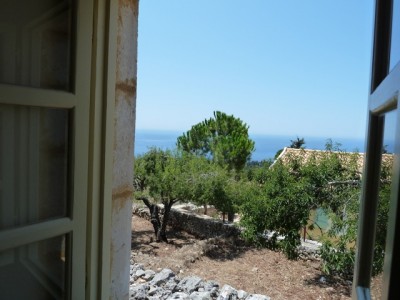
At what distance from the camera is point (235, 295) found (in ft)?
14.1

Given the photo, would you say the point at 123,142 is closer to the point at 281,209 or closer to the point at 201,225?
the point at 281,209

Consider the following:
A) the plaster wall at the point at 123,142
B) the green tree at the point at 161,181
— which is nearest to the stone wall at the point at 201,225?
the green tree at the point at 161,181

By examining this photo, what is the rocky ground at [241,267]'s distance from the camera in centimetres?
505

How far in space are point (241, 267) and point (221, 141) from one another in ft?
16.7

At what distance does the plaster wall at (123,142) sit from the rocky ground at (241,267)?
4430mm

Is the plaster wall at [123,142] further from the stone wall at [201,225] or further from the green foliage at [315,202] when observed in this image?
the stone wall at [201,225]

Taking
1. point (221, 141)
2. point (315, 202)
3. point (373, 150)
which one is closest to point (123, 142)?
point (373, 150)

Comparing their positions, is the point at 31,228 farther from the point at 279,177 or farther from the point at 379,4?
the point at 279,177

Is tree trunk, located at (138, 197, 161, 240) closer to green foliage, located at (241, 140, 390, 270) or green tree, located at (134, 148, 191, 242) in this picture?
green tree, located at (134, 148, 191, 242)

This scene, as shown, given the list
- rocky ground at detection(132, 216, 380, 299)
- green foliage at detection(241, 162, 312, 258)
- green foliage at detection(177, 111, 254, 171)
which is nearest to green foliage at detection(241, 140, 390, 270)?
green foliage at detection(241, 162, 312, 258)

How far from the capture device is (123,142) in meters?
0.89

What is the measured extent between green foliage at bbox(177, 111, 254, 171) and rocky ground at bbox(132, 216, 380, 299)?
10.7ft

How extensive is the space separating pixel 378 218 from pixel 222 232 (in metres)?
7.10

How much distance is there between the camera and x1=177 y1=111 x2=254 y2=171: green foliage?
10.0m
